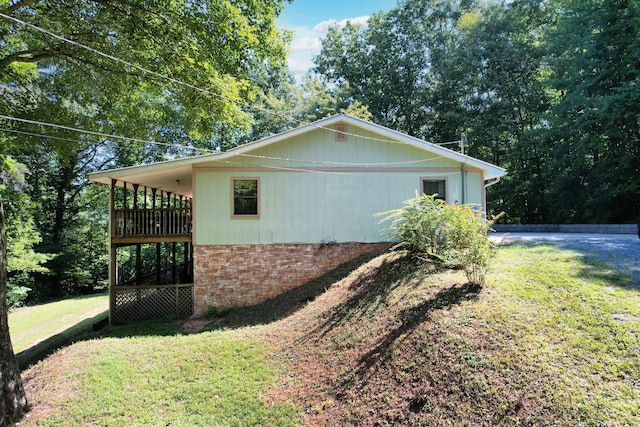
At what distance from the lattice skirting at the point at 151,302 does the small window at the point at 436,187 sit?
27.1ft

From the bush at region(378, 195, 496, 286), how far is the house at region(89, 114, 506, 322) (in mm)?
3365

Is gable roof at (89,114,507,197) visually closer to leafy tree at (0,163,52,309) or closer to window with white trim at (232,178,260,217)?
window with white trim at (232,178,260,217)

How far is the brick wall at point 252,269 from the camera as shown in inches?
415

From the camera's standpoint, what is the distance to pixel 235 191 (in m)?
10.8

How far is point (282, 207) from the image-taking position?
1090 centimetres

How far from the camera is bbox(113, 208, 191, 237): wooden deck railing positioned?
35.5 ft

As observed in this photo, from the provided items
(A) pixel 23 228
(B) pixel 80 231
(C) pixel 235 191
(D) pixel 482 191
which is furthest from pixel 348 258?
(B) pixel 80 231

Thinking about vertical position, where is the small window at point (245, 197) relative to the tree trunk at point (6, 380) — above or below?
above

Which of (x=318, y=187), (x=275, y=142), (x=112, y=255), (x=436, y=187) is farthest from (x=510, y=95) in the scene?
(x=112, y=255)

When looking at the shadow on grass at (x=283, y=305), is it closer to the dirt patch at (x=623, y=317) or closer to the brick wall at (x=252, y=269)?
the brick wall at (x=252, y=269)

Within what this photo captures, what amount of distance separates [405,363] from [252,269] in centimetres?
696

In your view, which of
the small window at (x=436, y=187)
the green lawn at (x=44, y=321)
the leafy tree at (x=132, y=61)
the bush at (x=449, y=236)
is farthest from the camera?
the small window at (x=436, y=187)

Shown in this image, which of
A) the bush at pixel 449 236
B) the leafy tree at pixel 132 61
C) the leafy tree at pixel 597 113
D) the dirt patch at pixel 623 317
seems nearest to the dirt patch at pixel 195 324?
the leafy tree at pixel 132 61

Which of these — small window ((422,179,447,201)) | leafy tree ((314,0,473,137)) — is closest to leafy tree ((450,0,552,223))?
leafy tree ((314,0,473,137))
